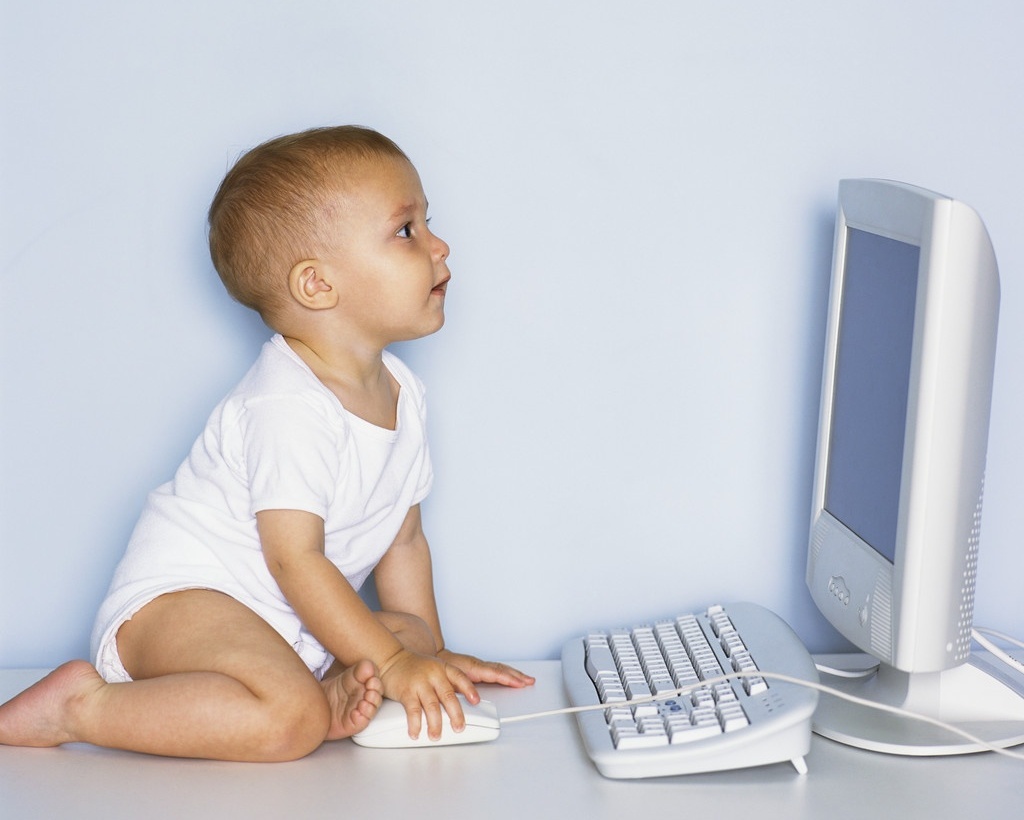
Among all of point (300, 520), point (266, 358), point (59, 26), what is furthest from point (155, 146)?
point (300, 520)

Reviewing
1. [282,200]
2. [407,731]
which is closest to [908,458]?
[407,731]

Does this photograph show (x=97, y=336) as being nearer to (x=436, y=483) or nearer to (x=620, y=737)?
(x=436, y=483)

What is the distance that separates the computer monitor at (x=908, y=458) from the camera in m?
0.91

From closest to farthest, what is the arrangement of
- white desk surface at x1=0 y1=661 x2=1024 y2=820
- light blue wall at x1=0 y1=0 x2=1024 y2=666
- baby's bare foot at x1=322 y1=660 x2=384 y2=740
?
white desk surface at x1=0 y1=661 x2=1024 y2=820, baby's bare foot at x1=322 y1=660 x2=384 y2=740, light blue wall at x1=0 y1=0 x2=1024 y2=666

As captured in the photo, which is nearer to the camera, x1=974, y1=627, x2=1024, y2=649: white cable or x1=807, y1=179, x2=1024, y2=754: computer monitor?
x1=807, y1=179, x2=1024, y2=754: computer monitor

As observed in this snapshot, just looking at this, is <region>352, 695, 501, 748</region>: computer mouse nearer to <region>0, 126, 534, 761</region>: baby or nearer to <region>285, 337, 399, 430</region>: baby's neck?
<region>0, 126, 534, 761</region>: baby

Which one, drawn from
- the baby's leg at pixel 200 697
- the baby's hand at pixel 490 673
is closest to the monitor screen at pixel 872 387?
the baby's hand at pixel 490 673

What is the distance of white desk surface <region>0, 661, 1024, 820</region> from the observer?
884mm

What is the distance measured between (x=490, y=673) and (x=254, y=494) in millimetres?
292

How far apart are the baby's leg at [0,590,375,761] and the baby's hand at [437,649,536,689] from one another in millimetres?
176

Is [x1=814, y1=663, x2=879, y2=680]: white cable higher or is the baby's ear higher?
the baby's ear

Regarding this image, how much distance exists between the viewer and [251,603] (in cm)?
109

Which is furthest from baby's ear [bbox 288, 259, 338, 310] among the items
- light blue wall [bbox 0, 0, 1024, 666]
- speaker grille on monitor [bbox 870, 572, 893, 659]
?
speaker grille on monitor [bbox 870, 572, 893, 659]

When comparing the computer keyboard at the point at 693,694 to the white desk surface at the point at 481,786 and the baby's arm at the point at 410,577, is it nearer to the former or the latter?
the white desk surface at the point at 481,786
